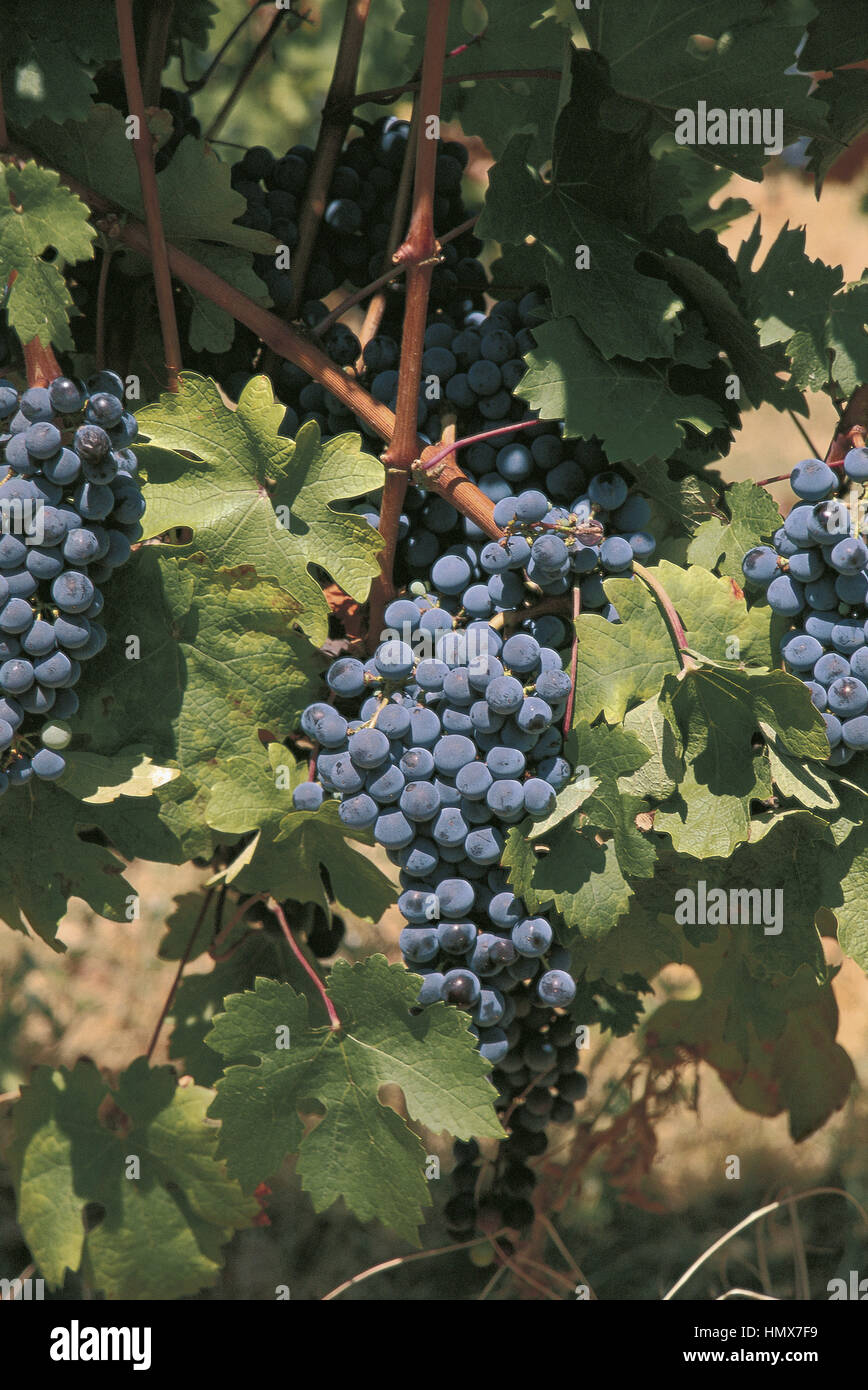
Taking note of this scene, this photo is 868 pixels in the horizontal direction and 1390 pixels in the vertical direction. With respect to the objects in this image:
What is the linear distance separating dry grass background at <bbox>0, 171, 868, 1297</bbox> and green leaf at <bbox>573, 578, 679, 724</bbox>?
1.12 metres

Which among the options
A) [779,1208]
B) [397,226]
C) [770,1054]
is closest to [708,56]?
[397,226]

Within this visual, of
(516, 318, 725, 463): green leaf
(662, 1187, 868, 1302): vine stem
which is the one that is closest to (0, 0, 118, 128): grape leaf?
(516, 318, 725, 463): green leaf

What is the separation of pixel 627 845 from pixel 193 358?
875mm

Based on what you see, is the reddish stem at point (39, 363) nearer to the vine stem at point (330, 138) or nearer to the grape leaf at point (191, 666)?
the grape leaf at point (191, 666)

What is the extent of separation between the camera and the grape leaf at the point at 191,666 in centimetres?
136

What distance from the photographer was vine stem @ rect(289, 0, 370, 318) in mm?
1536

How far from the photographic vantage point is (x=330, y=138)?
1562mm

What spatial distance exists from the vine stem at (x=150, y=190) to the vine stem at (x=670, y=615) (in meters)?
0.59

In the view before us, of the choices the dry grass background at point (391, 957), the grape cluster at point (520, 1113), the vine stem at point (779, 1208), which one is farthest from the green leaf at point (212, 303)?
the vine stem at point (779, 1208)

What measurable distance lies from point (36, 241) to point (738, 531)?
85cm

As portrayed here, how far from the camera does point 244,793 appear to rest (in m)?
1.38

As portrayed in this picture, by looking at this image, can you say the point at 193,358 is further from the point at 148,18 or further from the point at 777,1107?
the point at 777,1107

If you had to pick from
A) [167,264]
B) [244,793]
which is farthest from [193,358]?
[244,793]
